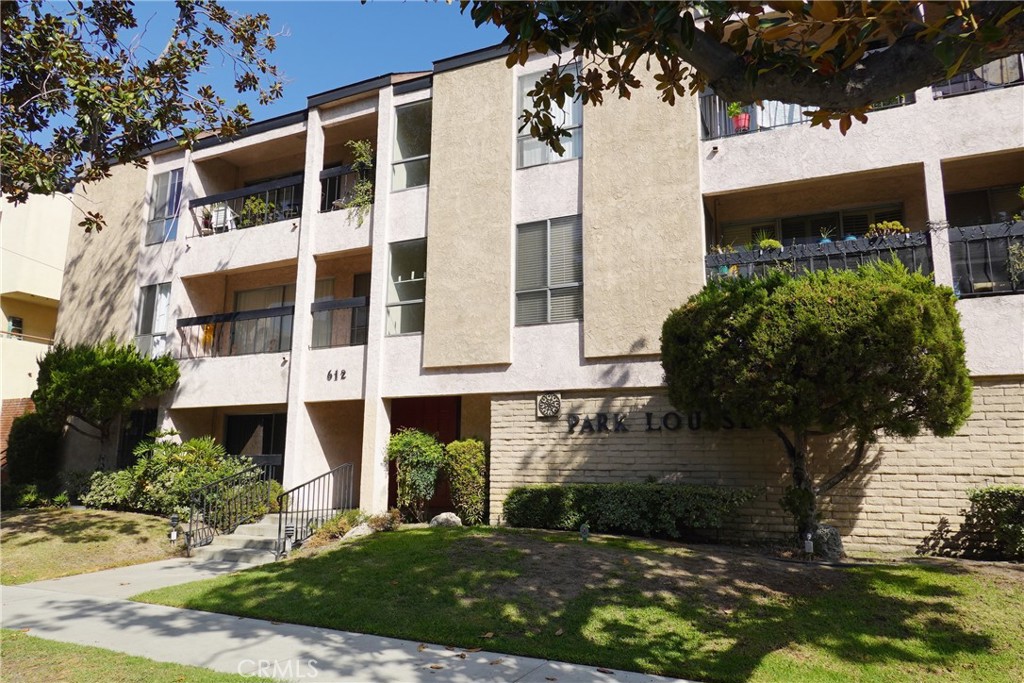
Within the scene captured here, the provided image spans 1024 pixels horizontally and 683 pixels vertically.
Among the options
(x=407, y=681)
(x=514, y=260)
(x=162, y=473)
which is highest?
(x=514, y=260)

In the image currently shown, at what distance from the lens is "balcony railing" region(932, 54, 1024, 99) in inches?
418

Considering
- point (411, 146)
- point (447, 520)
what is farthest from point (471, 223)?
point (447, 520)

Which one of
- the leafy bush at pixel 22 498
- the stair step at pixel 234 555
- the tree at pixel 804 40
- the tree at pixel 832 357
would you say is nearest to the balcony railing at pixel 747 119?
the tree at pixel 832 357

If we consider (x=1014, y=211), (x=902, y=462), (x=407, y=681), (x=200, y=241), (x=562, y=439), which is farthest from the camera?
(x=200, y=241)

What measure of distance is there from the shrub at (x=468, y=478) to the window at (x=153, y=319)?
9.58 meters

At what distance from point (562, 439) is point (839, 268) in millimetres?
5500

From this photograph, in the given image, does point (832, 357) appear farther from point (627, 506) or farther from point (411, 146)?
point (411, 146)

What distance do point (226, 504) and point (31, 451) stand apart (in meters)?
8.38

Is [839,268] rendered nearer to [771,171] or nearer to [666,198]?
[771,171]

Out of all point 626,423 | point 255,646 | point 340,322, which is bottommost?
point 255,646

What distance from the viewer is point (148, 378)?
55.1 feet

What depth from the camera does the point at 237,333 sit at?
57.2 feet

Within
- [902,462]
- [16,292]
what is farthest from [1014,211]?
[16,292]

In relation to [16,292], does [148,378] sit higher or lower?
lower
